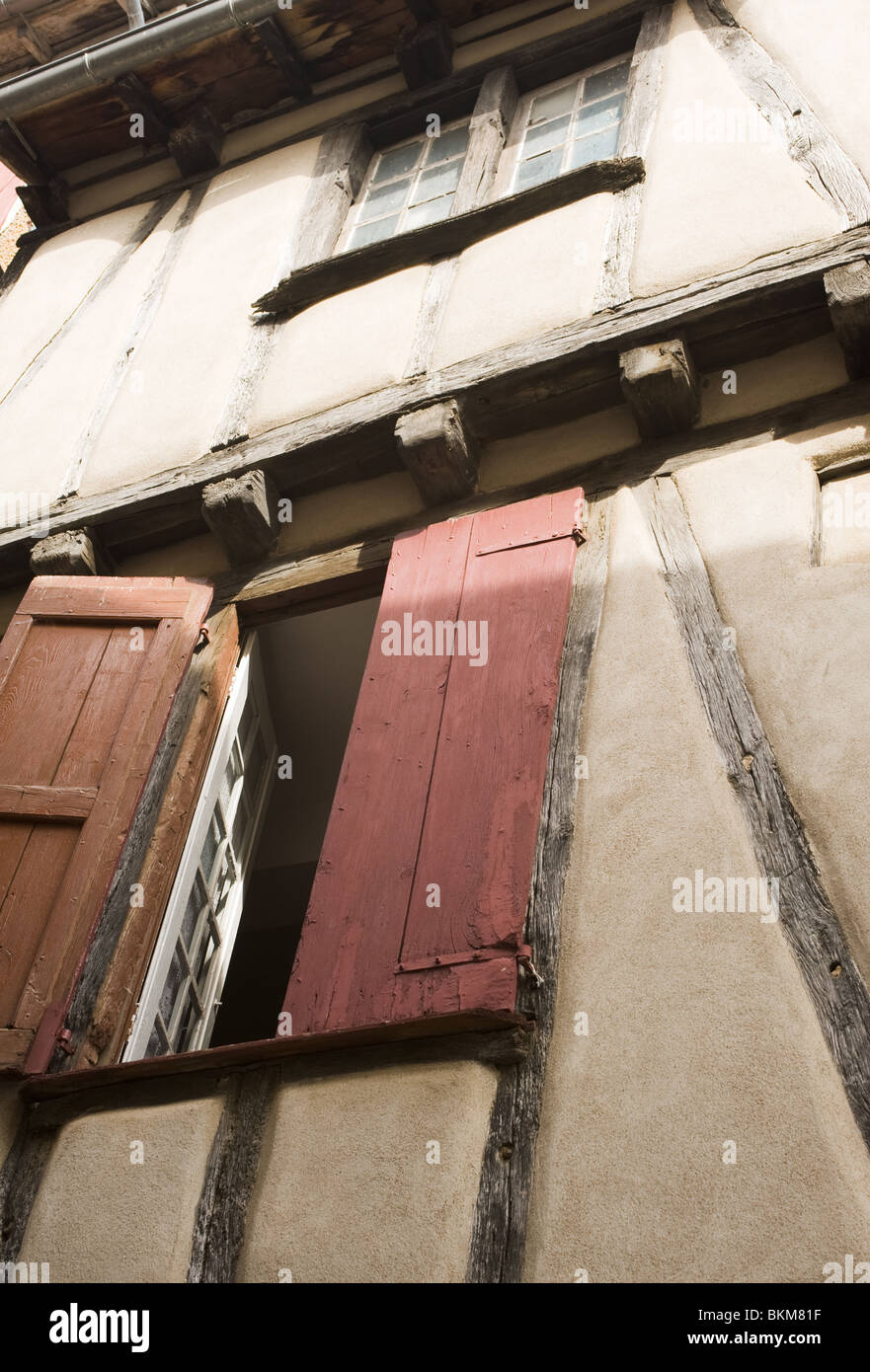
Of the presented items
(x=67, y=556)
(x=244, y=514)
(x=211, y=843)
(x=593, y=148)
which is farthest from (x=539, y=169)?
(x=211, y=843)

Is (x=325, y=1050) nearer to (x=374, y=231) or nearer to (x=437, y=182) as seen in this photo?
(x=374, y=231)

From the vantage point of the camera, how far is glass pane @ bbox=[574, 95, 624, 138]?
209 inches

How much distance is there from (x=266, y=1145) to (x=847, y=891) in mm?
1377

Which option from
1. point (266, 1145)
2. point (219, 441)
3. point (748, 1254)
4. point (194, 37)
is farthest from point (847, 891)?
point (194, 37)

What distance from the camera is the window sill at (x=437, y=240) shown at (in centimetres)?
461

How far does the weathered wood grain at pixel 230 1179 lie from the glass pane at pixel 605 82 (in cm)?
488

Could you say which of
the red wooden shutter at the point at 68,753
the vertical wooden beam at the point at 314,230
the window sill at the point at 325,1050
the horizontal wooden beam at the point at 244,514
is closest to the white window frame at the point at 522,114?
the vertical wooden beam at the point at 314,230

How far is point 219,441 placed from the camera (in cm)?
457

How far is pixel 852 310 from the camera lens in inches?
142

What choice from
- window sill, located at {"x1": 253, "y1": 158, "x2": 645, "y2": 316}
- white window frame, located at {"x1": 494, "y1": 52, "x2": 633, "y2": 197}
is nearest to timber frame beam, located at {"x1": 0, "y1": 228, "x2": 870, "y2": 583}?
window sill, located at {"x1": 253, "y1": 158, "x2": 645, "y2": 316}

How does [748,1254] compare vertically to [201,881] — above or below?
below

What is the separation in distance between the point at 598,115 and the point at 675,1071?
15.1ft

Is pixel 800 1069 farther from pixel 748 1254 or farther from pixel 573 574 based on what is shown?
pixel 573 574

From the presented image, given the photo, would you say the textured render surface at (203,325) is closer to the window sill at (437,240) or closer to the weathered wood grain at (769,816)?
the window sill at (437,240)
